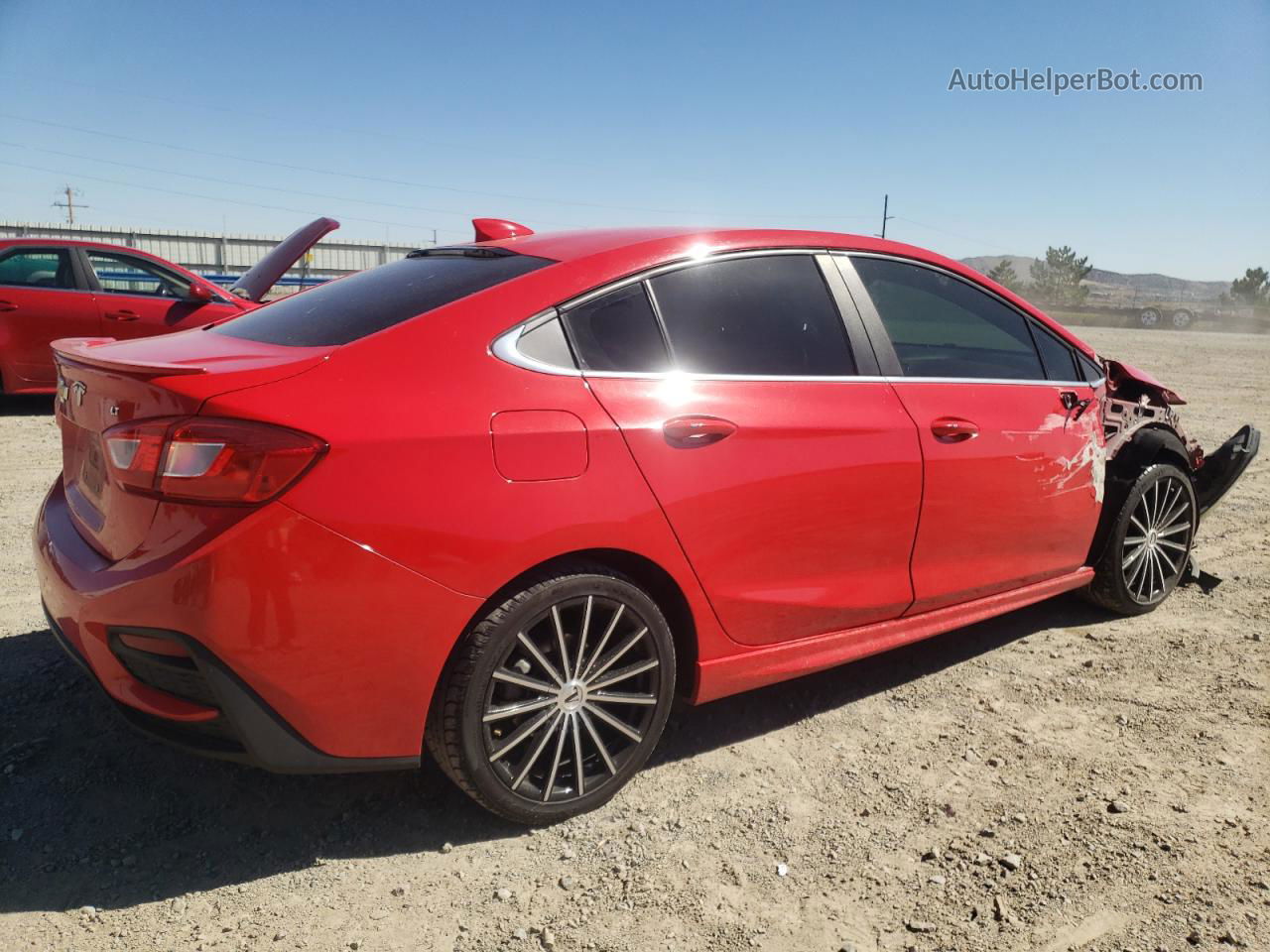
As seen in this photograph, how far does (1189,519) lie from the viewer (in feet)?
14.8

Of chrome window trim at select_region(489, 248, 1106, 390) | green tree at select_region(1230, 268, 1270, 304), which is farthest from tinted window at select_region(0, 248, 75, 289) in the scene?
green tree at select_region(1230, 268, 1270, 304)

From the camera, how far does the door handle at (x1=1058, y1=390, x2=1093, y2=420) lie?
378cm

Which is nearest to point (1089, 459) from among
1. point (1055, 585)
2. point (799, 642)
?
point (1055, 585)

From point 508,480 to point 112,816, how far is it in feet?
4.77

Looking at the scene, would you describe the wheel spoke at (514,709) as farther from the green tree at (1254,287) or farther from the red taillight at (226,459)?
the green tree at (1254,287)

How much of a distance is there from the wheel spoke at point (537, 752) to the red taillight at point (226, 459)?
95 centimetres

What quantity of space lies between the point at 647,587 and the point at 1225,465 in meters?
3.56

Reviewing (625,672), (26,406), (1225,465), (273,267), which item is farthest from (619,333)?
(26,406)

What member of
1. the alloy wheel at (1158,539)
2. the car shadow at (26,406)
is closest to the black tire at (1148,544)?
the alloy wheel at (1158,539)

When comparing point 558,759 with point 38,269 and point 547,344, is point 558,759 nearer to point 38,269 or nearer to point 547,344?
point 547,344

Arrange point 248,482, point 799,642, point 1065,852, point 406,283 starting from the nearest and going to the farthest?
point 248,482 → point 1065,852 → point 406,283 → point 799,642

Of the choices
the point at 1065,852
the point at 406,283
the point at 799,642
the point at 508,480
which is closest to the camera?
the point at 508,480

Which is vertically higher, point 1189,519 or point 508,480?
point 508,480

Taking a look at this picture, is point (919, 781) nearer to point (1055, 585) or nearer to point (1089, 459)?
point (1055, 585)
